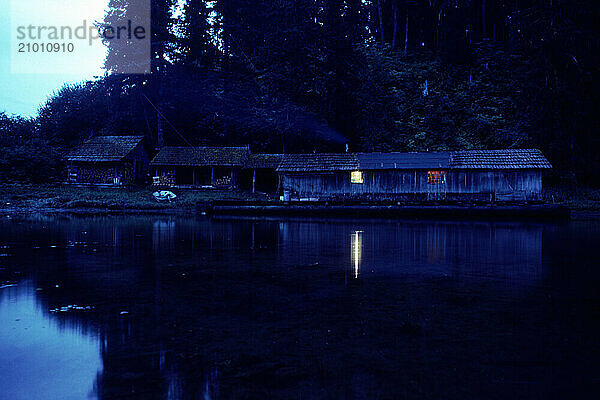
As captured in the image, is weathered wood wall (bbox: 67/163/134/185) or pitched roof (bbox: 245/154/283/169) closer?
pitched roof (bbox: 245/154/283/169)

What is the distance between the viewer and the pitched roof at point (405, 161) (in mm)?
38000

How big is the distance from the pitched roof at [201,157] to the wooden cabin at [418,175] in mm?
8337

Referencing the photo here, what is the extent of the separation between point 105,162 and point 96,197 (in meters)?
8.25

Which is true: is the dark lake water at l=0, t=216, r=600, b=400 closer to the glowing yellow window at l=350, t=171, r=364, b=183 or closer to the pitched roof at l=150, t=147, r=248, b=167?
the glowing yellow window at l=350, t=171, r=364, b=183

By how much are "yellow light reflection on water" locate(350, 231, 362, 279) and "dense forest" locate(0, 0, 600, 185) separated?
29997mm

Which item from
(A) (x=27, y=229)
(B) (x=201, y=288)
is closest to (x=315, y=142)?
(A) (x=27, y=229)

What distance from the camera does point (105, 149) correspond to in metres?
50.9

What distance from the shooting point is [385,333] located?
722 centimetres

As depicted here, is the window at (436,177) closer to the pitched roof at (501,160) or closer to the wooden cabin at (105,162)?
the pitched roof at (501,160)

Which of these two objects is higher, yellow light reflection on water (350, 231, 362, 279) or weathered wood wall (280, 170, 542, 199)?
weathered wood wall (280, 170, 542, 199)

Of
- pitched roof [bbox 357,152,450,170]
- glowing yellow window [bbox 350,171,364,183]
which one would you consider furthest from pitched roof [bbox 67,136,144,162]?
pitched roof [bbox 357,152,450,170]

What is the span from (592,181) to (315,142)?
28.8 metres

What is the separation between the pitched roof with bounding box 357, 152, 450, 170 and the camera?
3800 centimetres

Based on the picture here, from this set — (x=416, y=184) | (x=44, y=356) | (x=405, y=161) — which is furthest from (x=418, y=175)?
(x=44, y=356)
